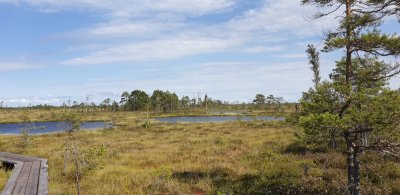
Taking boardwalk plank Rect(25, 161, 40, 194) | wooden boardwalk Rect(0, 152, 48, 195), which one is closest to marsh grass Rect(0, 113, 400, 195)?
wooden boardwalk Rect(0, 152, 48, 195)

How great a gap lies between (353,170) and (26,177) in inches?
585

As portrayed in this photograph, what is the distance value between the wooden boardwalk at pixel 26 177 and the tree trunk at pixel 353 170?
11148 millimetres

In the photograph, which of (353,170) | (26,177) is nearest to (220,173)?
(353,170)

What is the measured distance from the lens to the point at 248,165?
22.7m

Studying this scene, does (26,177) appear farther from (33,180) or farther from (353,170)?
(353,170)

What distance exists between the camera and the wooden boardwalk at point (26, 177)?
50.8 feet

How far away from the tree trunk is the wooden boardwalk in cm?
1115

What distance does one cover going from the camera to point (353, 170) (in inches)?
527

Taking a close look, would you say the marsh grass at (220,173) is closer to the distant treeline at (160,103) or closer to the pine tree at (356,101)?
the pine tree at (356,101)

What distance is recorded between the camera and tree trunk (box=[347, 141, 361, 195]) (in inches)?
500

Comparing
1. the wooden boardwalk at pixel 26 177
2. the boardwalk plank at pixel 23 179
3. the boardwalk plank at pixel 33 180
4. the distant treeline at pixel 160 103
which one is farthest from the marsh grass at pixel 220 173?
Result: the distant treeline at pixel 160 103

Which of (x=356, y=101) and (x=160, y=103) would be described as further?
(x=160, y=103)

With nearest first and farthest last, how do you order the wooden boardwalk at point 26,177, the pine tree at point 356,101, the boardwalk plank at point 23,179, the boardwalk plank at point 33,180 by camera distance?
1. the pine tree at point 356,101
2. the wooden boardwalk at point 26,177
3. the boardwalk plank at point 33,180
4. the boardwalk plank at point 23,179

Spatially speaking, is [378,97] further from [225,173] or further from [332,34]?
[225,173]
